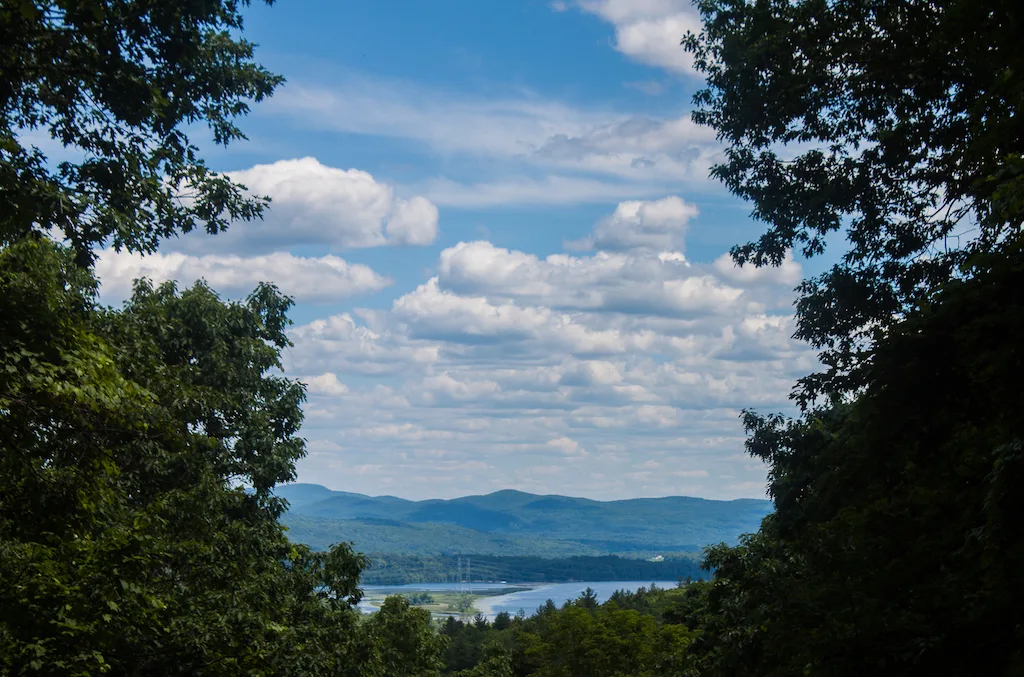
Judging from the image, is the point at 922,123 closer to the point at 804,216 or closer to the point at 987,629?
the point at 804,216

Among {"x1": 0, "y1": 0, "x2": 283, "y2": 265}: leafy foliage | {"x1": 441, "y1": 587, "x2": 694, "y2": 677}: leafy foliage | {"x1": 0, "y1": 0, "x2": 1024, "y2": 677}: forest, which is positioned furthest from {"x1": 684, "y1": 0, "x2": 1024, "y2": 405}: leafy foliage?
{"x1": 441, "y1": 587, "x2": 694, "y2": 677}: leafy foliage

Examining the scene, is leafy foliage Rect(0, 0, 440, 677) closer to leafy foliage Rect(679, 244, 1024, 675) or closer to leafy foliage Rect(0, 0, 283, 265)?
leafy foliage Rect(0, 0, 283, 265)

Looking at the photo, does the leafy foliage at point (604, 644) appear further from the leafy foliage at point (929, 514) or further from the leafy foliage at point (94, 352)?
the leafy foliage at point (929, 514)

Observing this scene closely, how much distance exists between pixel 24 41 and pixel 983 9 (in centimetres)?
1056

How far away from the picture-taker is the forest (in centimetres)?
998

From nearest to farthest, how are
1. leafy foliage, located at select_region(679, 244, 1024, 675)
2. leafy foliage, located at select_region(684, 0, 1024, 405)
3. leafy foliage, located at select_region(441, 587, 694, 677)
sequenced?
leafy foliage, located at select_region(679, 244, 1024, 675) < leafy foliage, located at select_region(684, 0, 1024, 405) < leafy foliage, located at select_region(441, 587, 694, 677)

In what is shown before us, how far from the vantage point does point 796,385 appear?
62.4 ft

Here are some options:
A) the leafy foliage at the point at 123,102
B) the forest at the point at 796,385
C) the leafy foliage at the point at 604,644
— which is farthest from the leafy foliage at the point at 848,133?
the leafy foliage at the point at 604,644

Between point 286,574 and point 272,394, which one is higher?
point 272,394

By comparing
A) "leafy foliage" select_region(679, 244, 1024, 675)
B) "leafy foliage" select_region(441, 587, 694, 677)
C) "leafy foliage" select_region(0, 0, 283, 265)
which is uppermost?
"leafy foliage" select_region(0, 0, 283, 265)

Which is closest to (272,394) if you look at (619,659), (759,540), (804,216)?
(759,540)

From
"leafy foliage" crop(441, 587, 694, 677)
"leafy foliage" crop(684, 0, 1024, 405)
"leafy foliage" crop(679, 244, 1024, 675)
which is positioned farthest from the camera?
"leafy foliage" crop(441, 587, 694, 677)

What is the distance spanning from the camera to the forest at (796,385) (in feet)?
32.7

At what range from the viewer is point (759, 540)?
76.5ft
